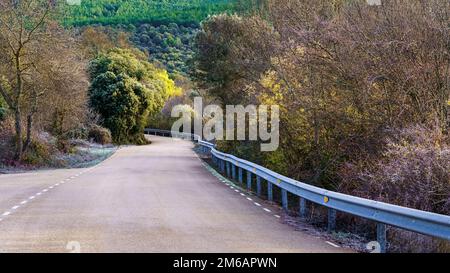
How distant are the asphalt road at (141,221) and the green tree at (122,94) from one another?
42.3m

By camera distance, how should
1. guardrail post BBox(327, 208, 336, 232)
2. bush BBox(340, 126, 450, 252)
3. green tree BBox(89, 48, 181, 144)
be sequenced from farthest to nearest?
green tree BBox(89, 48, 181, 144)
guardrail post BBox(327, 208, 336, 232)
bush BBox(340, 126, 450, 252)

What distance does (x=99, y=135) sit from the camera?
6059 centimetres

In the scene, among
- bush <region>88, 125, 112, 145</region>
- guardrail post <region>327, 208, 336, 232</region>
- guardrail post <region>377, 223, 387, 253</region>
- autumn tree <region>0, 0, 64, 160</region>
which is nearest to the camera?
guardrail post <region>377, 223, 387, 253</region>

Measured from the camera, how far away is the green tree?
2511 inches

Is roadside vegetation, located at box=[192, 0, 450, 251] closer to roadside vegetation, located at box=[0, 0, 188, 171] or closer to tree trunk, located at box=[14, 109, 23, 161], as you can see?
roadside vegetation, located at box=[0, 0, 188, 171]

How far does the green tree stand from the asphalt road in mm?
42347

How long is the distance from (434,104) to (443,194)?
3.86 metres

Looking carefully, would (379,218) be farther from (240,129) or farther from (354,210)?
(240,129)

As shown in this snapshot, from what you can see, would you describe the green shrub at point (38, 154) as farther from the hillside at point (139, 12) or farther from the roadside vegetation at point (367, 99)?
the hillside at point (139, 12)

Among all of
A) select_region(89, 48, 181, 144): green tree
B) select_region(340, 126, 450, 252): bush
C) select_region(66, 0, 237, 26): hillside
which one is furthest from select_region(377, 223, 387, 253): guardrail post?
select_region(66, 0, 237, 26): hillside

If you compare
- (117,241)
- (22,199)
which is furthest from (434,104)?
(22,199)

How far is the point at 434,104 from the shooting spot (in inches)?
592

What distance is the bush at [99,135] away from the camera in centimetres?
6009
